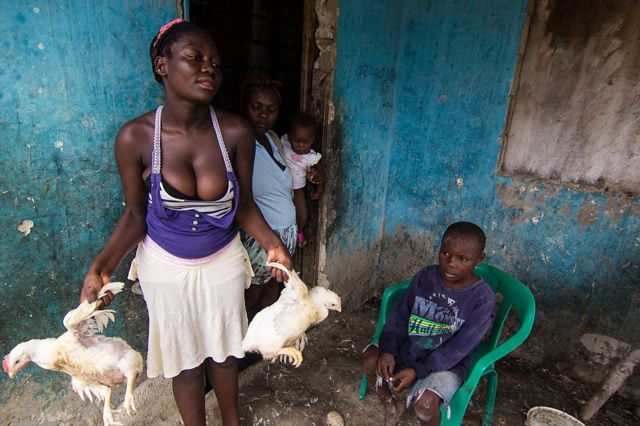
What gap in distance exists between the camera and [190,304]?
1.74m

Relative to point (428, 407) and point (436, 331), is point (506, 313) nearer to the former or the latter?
point (436, 331)

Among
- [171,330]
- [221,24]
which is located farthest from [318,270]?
[221,24]

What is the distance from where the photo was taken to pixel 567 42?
246cm

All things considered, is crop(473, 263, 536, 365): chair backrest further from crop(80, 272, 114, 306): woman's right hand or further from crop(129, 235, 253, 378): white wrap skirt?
crop(80, 272, 114, 306): woman's right hand

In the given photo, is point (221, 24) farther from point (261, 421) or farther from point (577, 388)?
Result: point (577, 388)

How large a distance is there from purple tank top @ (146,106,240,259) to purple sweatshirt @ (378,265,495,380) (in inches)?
41.0

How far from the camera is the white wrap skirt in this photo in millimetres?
1688

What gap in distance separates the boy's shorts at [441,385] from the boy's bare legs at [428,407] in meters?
0.02

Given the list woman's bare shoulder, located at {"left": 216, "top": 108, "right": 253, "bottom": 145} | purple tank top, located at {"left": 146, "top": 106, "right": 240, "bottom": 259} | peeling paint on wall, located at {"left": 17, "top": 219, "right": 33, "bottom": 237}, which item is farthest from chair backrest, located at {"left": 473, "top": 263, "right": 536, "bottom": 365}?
peeling paint on wall, located at {"left": 17, "top": 219, "right": 33, "bottom": 237}

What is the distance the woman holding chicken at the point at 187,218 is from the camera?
1486 mm

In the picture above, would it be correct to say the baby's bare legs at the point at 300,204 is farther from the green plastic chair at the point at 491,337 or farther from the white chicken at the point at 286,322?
the white chicken at the point at 286,322

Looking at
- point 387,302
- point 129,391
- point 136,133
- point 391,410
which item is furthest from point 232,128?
point 391,410

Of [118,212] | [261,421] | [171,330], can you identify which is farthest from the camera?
[261,421]

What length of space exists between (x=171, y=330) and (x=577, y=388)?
8.48ft
